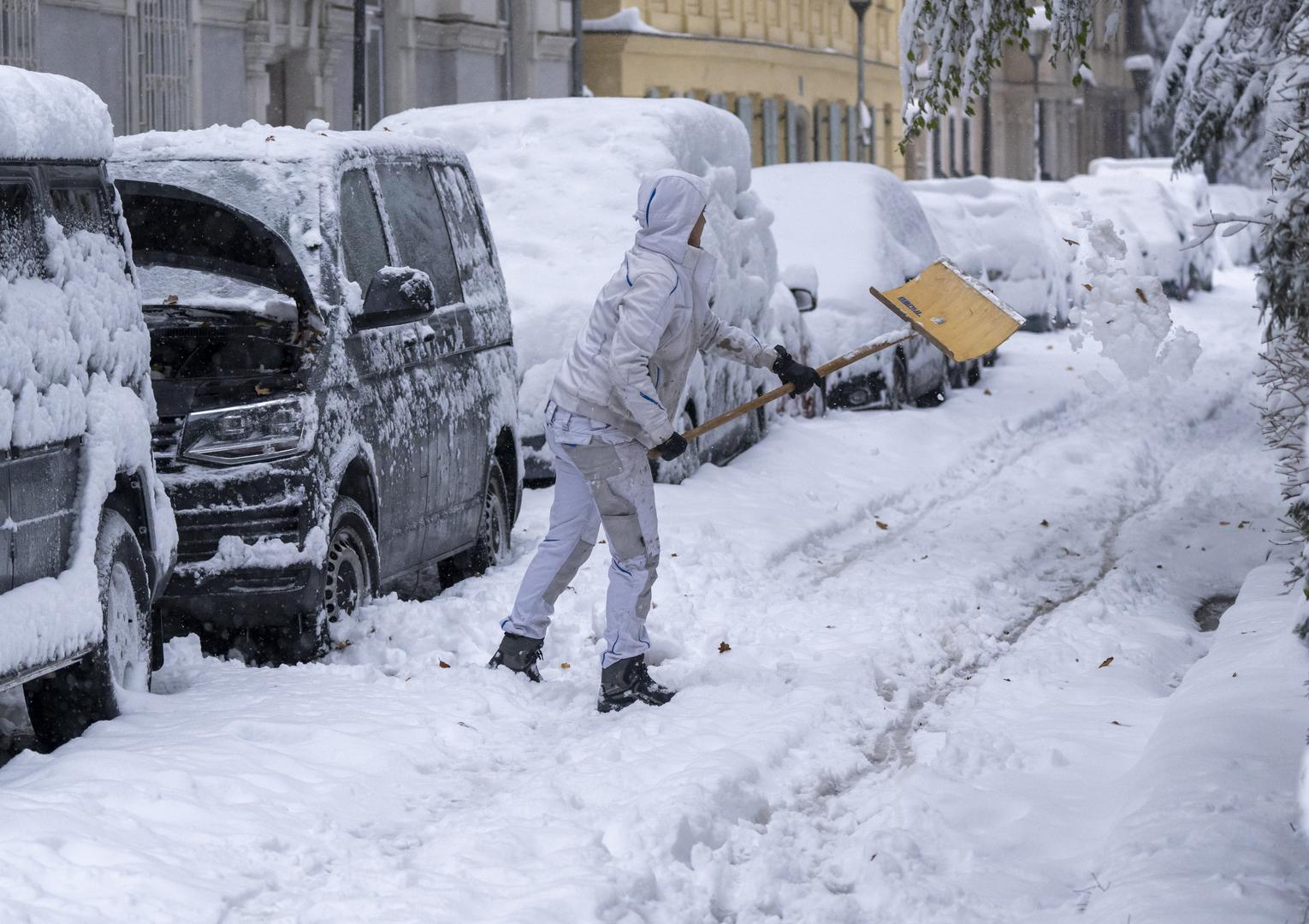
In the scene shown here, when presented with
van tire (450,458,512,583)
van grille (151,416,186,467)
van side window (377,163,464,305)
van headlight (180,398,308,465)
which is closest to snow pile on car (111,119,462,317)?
van side window (377,163,464,305)

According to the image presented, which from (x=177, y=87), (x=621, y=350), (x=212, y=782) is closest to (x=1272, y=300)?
(x=621, y=350)

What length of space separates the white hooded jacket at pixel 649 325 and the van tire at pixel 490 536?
7.38 ft

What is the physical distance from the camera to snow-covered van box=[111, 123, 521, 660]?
745 centimetres

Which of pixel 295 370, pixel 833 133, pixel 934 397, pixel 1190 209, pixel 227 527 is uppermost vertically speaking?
pixel 833 133

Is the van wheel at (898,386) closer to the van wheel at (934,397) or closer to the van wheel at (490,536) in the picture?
the van wheel at (934,397)

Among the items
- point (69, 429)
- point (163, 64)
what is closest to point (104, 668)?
point (69, 429)

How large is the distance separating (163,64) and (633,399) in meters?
16.2

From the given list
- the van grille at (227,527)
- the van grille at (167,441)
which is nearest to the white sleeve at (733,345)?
the van grille at (227,527)

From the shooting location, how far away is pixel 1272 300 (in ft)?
20.0

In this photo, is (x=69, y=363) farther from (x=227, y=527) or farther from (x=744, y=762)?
(x=744, y=762)

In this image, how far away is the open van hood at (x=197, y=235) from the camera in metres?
7.82

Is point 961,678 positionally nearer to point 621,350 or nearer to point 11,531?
point 621,350

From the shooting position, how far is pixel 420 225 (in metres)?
8.94

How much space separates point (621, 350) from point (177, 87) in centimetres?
1625
